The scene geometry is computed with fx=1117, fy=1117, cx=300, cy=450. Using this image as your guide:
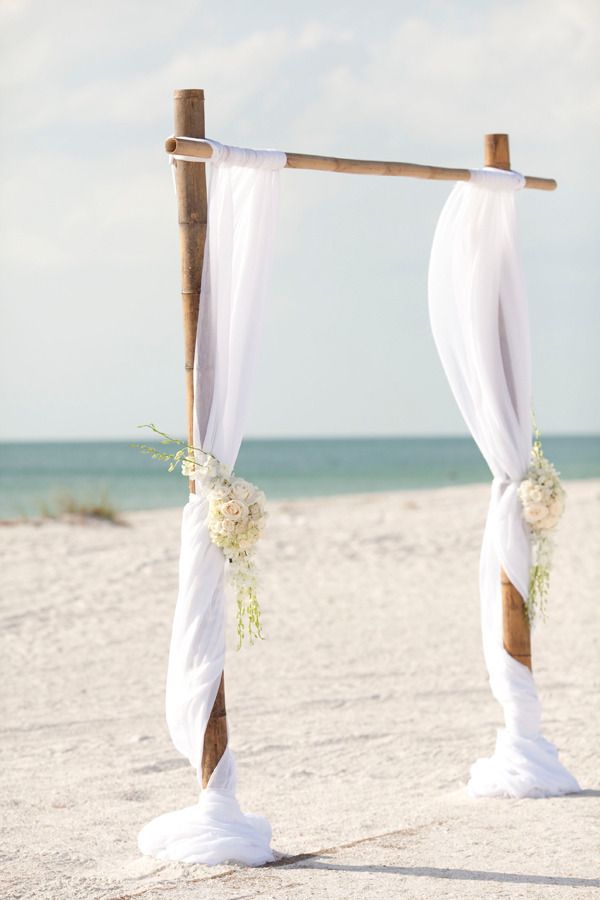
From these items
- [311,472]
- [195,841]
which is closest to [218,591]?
Result: [195,841]

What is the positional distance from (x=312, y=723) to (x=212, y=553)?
2.22 meters

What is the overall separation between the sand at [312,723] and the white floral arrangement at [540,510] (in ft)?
2.92

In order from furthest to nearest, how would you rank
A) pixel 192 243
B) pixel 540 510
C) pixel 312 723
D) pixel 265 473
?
pixel 265 473 → pixel 312 723 → pixel 540 510 → pixel 192 243

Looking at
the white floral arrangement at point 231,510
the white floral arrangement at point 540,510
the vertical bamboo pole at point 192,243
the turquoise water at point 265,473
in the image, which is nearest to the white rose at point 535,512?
the white floral arrangement at point 540,510

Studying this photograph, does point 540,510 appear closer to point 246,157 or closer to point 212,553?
point 212,553

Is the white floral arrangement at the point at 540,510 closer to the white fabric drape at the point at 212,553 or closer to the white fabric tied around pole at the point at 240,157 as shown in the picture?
the white fabric drape at the point at 212,553

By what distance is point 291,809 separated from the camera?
4527mm

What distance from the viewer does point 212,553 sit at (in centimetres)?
383

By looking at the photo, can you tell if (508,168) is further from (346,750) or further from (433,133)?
(433,133)

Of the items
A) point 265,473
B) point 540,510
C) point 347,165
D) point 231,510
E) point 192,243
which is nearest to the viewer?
point 231,510

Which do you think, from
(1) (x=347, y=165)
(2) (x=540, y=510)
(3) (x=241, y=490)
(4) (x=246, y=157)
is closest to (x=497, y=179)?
(1) (x=347, y=165)

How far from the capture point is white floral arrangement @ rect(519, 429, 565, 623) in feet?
15.1

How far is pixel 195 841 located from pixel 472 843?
98 centimetres

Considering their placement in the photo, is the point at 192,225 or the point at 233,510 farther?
the point at 192,225
